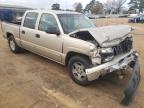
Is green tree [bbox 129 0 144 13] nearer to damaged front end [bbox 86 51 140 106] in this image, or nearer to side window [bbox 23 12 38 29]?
side window [bbox 23 12 38 29]

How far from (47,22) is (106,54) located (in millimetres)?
2355

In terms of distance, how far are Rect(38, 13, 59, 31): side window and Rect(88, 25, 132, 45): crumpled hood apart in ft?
4.59

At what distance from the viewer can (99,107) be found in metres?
4.34

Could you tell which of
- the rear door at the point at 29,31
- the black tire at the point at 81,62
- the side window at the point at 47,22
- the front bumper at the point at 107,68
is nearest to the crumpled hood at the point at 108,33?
the front bumper at the point at 107,68

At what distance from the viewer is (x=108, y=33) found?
4953 millimetres

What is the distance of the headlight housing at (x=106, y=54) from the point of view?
4.79 m

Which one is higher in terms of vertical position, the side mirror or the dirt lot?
the side mirror

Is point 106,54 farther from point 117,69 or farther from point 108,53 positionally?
point 117,69

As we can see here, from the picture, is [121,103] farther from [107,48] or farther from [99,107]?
[107,48]

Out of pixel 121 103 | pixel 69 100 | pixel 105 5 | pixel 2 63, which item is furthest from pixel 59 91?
pixel 105 5

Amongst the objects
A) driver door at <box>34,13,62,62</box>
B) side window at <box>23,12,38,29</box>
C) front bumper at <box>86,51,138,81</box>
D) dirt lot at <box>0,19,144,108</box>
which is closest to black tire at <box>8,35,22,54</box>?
side window at <box>23,12,38,29</box>

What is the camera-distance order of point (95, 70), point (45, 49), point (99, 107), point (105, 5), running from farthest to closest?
point (105, 5)
point (45, 49)
point (95, 70)
point (99, 107)

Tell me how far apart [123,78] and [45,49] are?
2.39 metres

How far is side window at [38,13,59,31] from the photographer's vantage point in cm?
610
